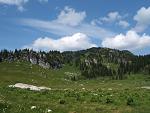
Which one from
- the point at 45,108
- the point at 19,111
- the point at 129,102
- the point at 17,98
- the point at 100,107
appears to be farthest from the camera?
the point at 17,98

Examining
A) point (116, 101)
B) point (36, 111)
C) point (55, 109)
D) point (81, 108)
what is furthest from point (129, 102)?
point (36, 111)

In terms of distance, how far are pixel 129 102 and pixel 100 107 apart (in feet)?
14.1

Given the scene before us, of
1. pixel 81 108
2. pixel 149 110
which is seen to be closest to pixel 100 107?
pixel 81 108

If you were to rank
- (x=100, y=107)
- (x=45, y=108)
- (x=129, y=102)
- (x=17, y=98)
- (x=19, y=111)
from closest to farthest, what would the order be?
(x=19, y=111), (x=45, y=108), (x=100, y=107), (x=129, y=102), (x=17, y=98)

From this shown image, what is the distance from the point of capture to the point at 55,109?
31188 mm

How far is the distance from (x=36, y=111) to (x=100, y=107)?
289 inches

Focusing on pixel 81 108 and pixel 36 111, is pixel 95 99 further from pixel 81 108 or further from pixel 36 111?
pixel 36 111

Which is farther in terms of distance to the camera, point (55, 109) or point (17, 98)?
point (17, 98)

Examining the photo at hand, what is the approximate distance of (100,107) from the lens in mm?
33781

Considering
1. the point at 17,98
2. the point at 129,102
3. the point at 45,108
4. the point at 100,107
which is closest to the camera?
the point at 45,108

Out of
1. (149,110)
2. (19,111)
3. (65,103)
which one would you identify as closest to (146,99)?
(149,110)

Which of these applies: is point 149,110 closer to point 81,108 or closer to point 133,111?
point 133,111

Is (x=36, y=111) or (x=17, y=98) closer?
(x=36, y=111)

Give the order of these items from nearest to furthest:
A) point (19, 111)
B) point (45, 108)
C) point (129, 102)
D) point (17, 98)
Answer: point (19, 111) < point (45, 108) < point (129, 102) < point (17, 98)
